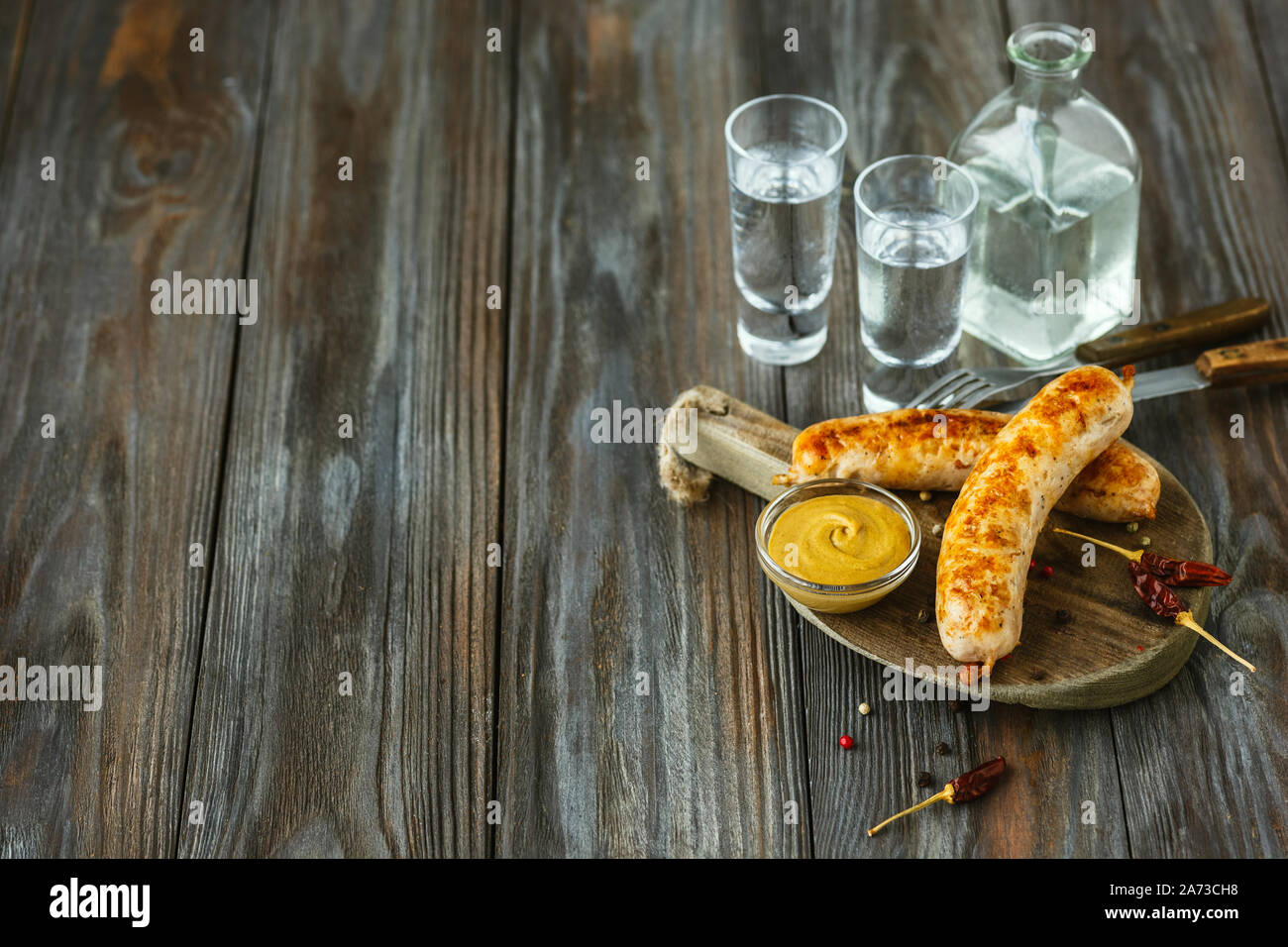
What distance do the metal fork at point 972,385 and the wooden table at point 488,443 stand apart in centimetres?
19

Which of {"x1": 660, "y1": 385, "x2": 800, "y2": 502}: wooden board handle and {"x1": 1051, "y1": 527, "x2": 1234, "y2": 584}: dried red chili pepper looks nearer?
{"x1": 1051, "y1": 527, "x2": 1234, "y2": 584}: dried red chili pepper

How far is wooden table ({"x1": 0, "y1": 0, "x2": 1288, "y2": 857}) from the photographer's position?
6.21 feet

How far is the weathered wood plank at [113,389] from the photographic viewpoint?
1.99m

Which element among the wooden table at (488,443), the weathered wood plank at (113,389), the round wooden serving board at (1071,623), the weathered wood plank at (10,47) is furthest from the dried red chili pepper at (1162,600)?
the weathered wood plank at (10,47)

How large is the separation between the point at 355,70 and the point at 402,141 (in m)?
0.29

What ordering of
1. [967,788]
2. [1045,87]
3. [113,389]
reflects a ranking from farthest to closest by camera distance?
[113,389], [1045,87], [967,788]

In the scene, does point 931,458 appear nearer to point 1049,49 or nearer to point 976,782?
point 976,782

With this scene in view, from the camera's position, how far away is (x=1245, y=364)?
225 cm

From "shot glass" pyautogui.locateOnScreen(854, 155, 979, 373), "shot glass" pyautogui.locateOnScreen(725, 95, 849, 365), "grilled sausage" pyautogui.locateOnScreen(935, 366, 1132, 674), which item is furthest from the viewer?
"shot glass" pyautogui.locateOnScreen(725, 95, 849, 365)

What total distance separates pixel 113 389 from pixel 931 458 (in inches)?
61.8

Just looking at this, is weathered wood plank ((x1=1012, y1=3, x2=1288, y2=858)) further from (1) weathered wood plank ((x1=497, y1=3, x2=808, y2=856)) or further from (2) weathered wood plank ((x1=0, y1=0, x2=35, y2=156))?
(2) weathered wood plank ((x1=0, y1=0, x2=35, y2=156))

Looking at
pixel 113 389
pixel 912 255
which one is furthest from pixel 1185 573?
pixel 113 389

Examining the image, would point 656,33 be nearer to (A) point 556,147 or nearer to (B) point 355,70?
(A) point 556,147

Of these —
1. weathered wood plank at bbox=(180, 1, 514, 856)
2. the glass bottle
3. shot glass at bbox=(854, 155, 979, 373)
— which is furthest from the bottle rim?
weathered wood plank at bbox=(180, 1, 514, 856)
